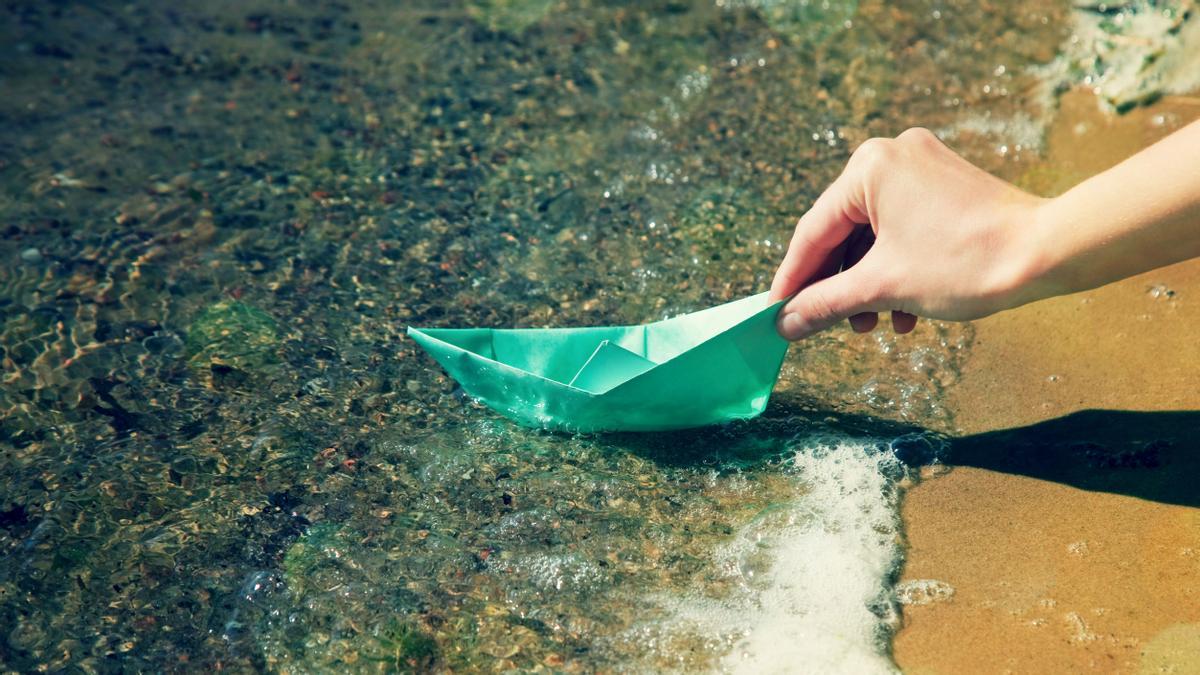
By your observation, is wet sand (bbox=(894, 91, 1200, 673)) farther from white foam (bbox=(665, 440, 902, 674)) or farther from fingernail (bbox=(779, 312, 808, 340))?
fingernail (bbox=(779, 312, 808, 340))

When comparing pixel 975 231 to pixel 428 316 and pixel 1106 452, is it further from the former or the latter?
pixel 428 316

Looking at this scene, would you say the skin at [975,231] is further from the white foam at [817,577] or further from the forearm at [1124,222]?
the white foam at [817,577]

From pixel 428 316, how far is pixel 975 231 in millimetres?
1830

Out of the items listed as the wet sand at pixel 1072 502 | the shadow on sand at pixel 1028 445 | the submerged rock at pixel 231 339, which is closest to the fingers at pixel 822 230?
the shadow on sand at pixel 1028 445

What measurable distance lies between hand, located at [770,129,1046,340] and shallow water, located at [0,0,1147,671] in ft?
1.96

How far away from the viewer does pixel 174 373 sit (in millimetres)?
3207

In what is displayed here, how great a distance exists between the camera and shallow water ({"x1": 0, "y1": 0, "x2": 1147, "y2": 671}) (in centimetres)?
243

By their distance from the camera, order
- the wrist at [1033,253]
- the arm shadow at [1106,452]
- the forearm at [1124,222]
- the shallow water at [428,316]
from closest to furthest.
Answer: the forearm at [1124,222] < the wrist at [1033,253] < the shallow water at [428,316] < the arm shadow at [1106,452]

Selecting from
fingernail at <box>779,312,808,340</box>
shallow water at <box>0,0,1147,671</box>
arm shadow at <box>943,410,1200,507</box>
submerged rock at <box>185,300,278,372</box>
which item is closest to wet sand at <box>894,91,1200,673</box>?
arm shadow at <box>943,410,1200,507</box>

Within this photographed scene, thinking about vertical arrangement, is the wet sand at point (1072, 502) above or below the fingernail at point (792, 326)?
below

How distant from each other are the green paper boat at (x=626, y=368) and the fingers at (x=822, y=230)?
0.09 meters

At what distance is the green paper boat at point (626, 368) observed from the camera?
2.61 metres

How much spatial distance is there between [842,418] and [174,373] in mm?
2039

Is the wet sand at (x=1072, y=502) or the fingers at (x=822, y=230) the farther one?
the fingers at (x=822, y=230)
